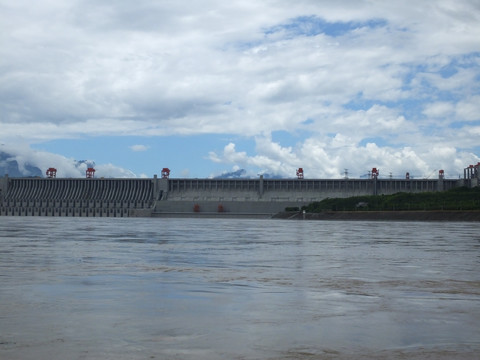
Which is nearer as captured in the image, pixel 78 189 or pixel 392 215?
pixel 392 215

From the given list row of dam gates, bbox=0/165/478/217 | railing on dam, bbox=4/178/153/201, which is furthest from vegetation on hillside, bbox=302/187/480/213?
railing on dam, bbox=4/178/153/201

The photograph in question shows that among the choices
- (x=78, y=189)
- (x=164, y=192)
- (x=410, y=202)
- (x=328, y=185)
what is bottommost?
(x=410, y=202)

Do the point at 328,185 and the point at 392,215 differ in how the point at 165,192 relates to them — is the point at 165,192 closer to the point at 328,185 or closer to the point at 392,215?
the point at 328,185

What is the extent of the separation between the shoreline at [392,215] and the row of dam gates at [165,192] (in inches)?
1128

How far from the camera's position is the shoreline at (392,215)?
112062 mm

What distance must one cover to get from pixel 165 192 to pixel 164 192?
297 mm

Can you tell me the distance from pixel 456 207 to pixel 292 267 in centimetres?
10641

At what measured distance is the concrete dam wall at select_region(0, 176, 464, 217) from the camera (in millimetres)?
181625

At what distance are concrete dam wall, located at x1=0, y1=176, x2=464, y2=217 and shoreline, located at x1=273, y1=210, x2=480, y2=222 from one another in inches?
1122

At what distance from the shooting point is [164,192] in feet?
602

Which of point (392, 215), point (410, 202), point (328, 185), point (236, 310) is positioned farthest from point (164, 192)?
point (236, 310)

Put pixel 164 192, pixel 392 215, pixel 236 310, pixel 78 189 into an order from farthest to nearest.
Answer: pixel 78 189 < pixel 164 192 < pixel 392 215 < pixel 236 310

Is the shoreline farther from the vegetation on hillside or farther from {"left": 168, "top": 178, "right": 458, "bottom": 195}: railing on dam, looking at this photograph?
{"left": 168, "top": 178, "right": 458, "bottom": 195}: railing on dam

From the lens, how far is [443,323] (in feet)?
36.5
